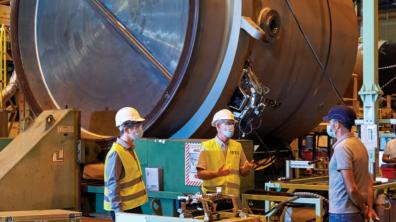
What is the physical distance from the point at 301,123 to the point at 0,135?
3.27 metres

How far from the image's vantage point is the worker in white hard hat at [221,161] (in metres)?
4.66

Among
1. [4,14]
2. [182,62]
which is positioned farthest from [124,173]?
[4,14]

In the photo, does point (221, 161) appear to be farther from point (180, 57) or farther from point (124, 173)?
point (180, 57)

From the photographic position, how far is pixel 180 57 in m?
5.11

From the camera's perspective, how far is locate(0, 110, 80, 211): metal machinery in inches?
201

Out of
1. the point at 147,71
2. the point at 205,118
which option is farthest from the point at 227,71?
the point at 147,71

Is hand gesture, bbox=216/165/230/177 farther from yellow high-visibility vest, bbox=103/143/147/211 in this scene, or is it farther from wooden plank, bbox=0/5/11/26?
wooden plank, bbox=0/5/11/26

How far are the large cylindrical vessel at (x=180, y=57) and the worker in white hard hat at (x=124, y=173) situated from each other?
2.60 feet

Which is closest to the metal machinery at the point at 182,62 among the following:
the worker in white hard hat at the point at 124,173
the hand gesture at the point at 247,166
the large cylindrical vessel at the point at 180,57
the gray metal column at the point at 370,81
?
the large cylindrical vessel at the point at 180,57

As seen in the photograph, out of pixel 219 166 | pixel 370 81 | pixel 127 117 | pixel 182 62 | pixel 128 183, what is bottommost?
pixel 128 183

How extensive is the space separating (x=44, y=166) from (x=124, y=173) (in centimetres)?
123

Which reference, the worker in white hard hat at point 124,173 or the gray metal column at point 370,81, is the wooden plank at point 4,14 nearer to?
the worker in white hard hat at point 124,173

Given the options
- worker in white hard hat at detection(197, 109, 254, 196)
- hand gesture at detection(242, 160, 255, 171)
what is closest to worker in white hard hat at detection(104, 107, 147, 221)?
worker in white hard hat at detection(197, 109, 254, 196)

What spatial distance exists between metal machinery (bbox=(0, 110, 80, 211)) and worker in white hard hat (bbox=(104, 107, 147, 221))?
1.09 m
